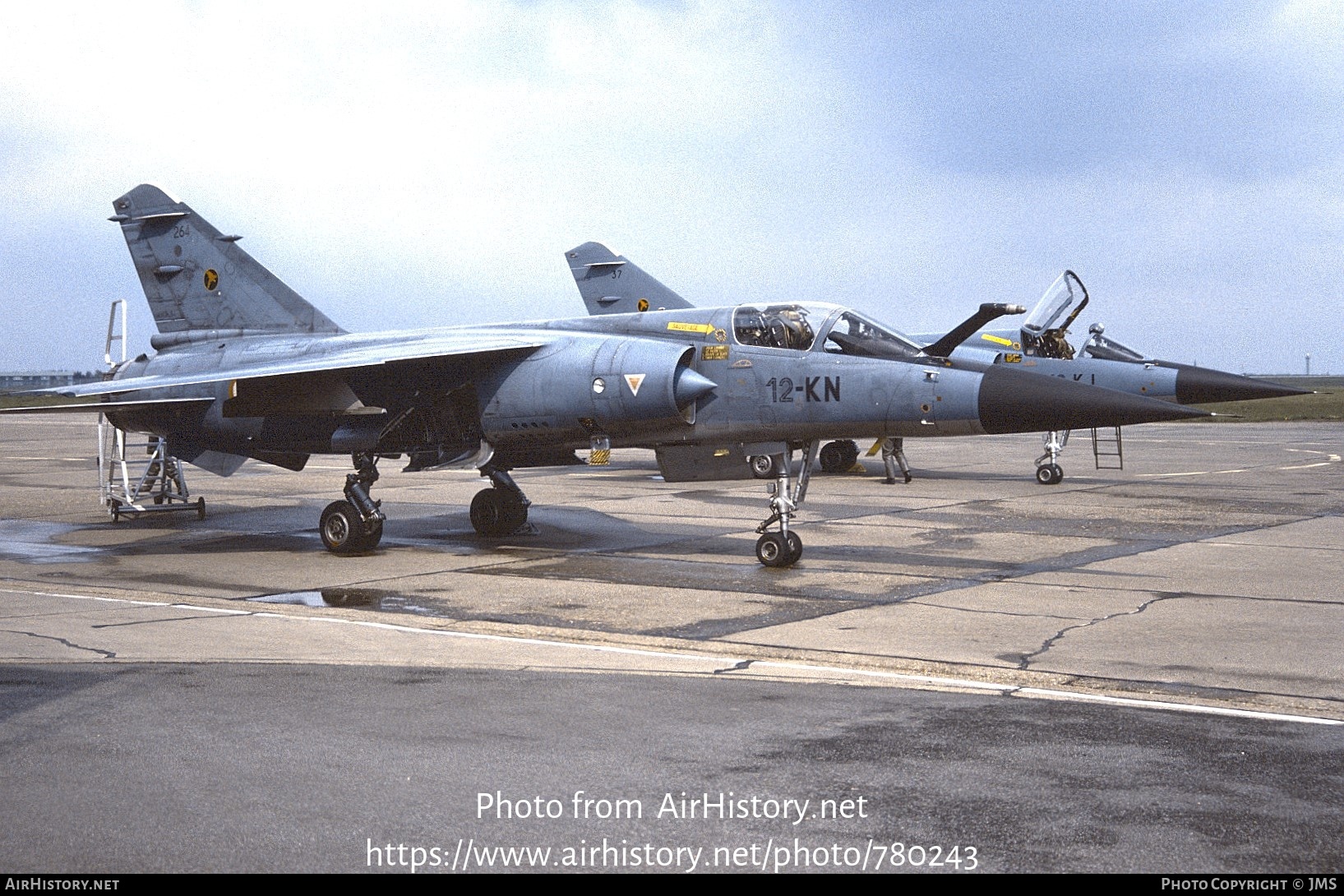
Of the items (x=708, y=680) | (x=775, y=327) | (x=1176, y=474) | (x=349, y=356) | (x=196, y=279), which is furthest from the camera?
(x=1176, y=474)

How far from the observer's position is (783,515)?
45.3 feet

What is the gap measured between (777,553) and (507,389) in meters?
3.74

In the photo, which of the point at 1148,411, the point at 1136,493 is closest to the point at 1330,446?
the point at 1136,493

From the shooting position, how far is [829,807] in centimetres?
544

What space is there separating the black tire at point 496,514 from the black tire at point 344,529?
2.19 m

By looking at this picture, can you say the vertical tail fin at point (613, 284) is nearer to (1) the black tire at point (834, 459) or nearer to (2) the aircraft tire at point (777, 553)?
(1) the black tire at point (834, 459)

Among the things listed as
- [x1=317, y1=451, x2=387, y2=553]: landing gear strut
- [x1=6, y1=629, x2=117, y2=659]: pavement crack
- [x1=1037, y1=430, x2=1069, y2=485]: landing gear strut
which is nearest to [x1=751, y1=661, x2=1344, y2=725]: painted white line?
[x1=6, y1=629, x2=117, y2=659]: pavement crack

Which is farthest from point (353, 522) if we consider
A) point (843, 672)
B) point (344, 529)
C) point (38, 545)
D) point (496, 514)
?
point (843, 672)

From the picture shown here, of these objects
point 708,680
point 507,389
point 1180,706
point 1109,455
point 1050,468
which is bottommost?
point 1180,706

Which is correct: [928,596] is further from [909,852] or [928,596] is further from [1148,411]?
[909,852]

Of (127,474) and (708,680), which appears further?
(127,474)

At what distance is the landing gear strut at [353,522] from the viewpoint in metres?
15.4

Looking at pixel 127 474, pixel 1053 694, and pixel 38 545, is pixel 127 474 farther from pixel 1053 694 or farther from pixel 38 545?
pixel 1053 694

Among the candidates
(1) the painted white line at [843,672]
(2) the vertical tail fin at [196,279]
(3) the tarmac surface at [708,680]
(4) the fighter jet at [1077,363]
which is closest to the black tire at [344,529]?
(3) the tarmac surface at [708,680]
